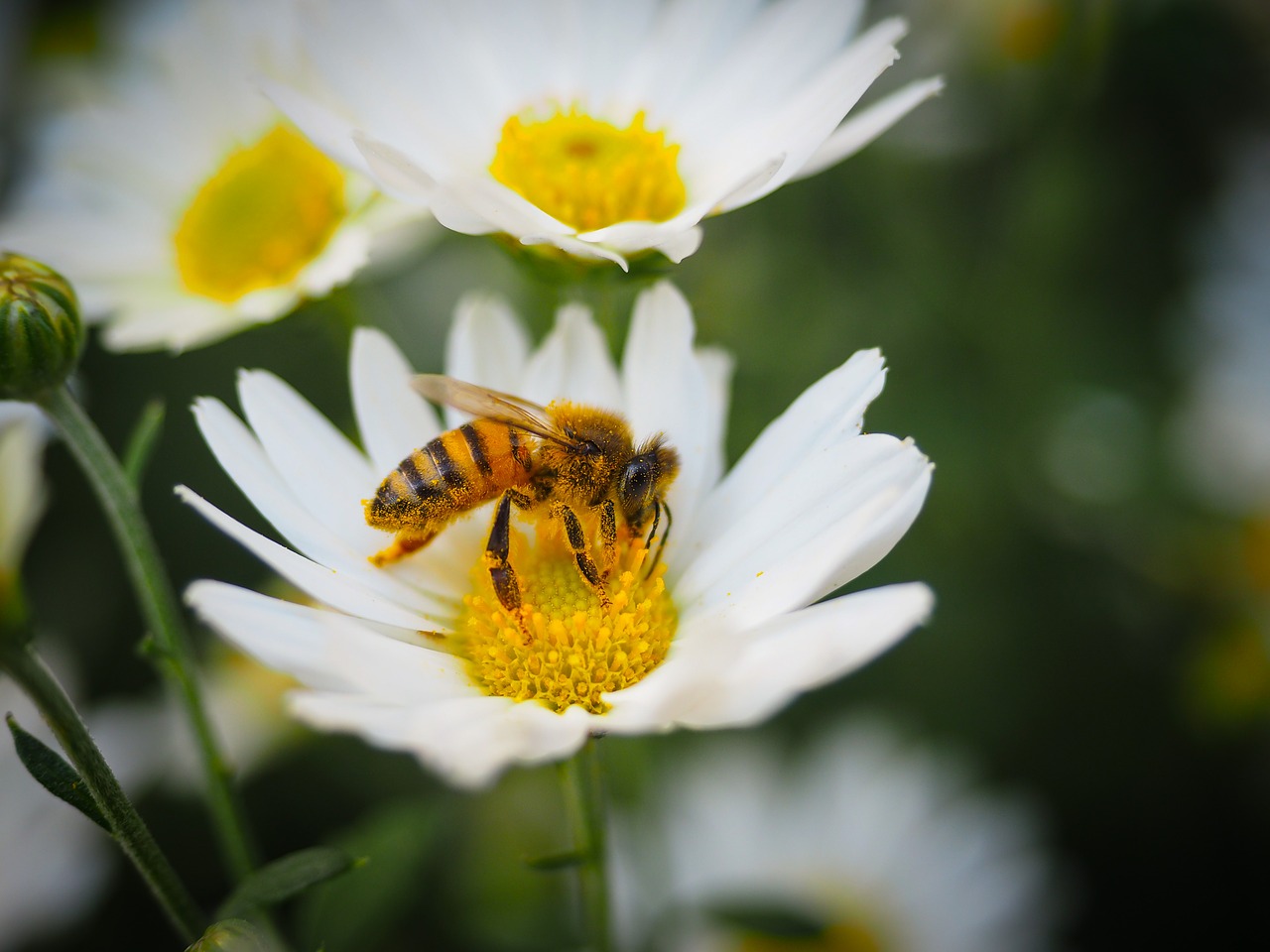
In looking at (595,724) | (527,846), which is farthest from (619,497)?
(527,846)

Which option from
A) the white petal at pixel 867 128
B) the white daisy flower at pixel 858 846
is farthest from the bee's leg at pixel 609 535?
the white daisy flower at pixel 858 846

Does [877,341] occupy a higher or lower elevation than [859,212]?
lower

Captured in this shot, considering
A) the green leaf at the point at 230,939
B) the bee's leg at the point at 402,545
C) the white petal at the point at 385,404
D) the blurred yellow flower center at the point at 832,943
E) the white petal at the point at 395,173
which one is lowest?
the blurred yellow flower center at the point at 832,943

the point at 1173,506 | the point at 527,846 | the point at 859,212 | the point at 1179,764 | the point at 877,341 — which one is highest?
the point at 859,212

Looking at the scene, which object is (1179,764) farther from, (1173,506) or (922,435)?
(922,435)

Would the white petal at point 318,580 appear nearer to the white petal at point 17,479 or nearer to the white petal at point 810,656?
the white petal at point 17,479

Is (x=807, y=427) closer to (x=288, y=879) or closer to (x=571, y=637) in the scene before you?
(x=571, y=637)

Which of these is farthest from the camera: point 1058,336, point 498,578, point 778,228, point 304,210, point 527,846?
point 1058,336

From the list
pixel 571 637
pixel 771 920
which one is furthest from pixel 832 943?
pixel 571 637
